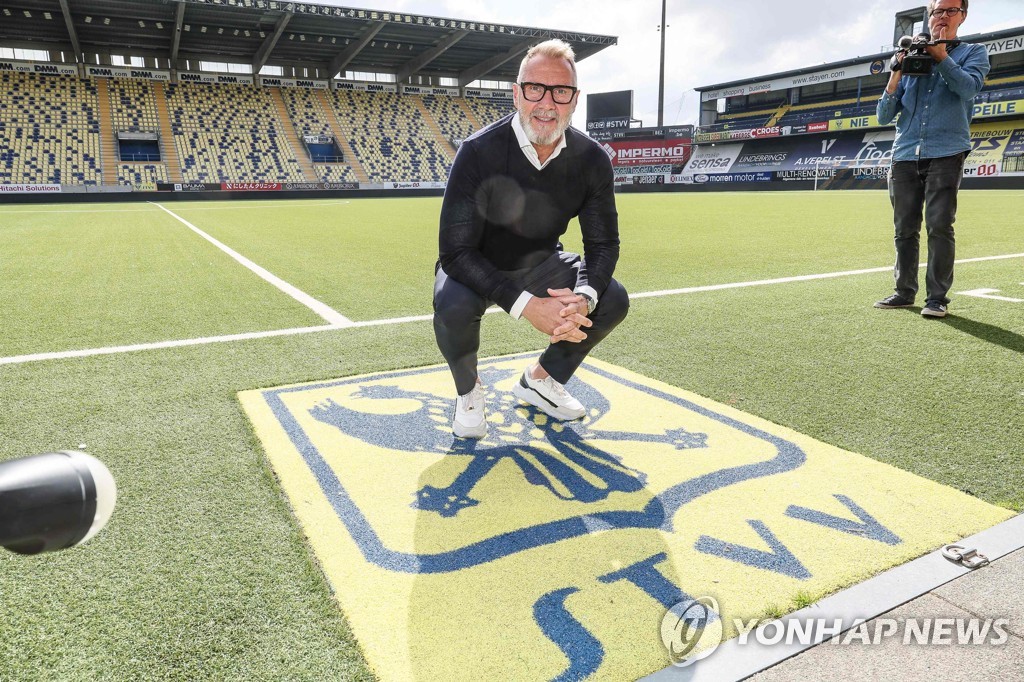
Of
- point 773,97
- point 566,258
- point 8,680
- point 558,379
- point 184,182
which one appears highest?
point 773,97

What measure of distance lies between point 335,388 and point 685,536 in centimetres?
183

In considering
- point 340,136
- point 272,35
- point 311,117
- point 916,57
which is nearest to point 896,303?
point 916,57

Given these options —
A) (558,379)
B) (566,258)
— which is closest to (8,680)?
(558,379)

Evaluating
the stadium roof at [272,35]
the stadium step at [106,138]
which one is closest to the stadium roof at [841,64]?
the stadium roof at [272,35]

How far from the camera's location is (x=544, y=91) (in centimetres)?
238

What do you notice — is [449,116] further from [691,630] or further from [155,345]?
[691,630]

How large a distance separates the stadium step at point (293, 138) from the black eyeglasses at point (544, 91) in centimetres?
3782

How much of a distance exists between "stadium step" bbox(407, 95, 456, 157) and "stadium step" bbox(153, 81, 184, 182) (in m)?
15.9

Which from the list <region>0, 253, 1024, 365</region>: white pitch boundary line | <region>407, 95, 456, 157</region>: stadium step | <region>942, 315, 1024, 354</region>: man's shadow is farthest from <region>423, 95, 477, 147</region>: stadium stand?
<region>942, 315, 1024, 354</region>: man's shadow

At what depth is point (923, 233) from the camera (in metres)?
9.46

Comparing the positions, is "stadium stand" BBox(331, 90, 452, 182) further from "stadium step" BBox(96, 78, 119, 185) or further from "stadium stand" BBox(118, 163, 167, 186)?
"stadium step" BBox(96, 78, 119, 185)

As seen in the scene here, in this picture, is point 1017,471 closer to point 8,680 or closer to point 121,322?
point 8,680

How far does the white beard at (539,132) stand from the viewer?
2436mm

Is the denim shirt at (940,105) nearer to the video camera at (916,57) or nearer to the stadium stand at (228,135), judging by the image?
the video camera at (916,57)
